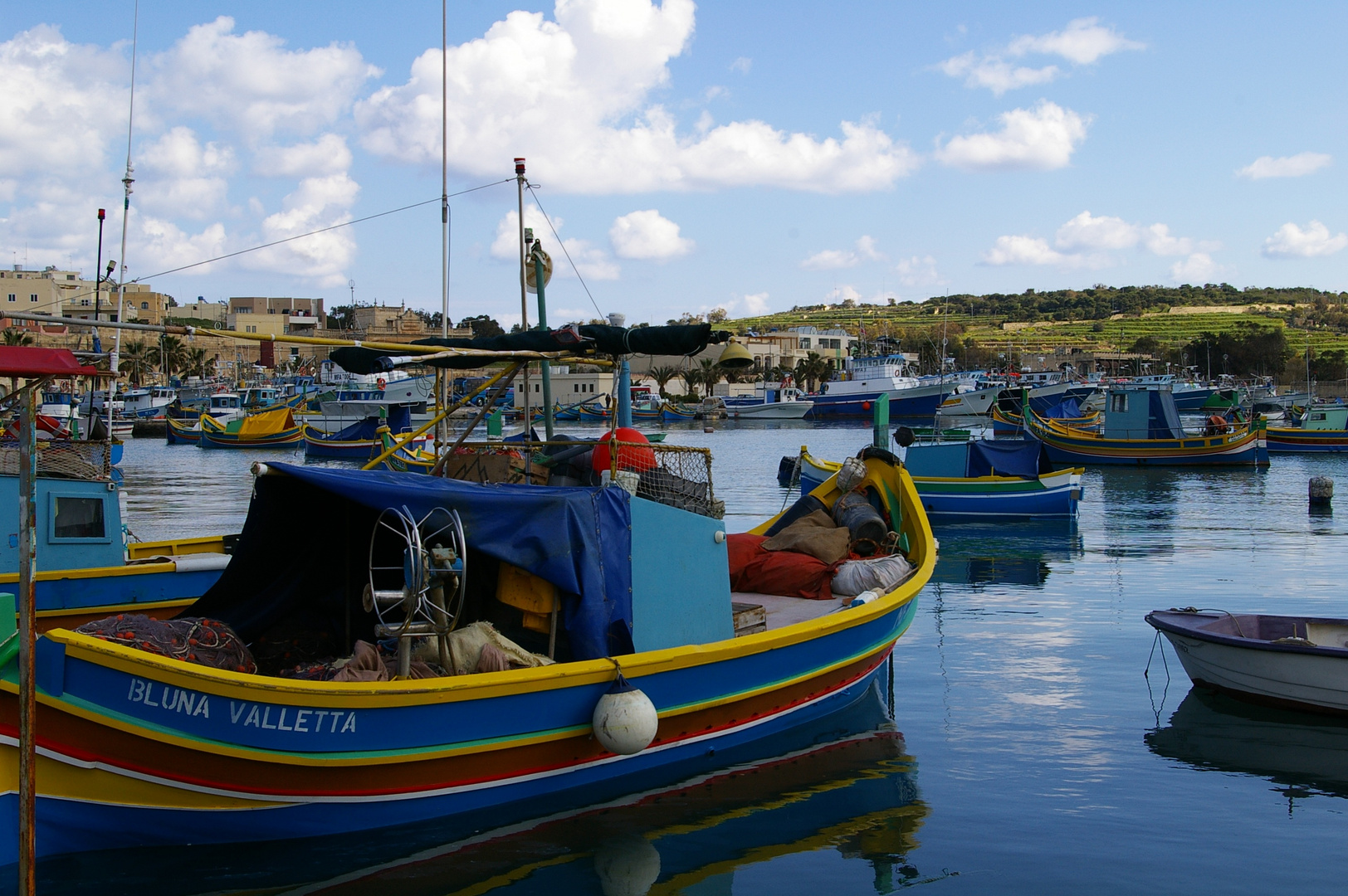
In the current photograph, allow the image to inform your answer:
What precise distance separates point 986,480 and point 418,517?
21.5 m

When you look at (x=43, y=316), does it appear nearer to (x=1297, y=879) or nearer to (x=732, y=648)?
(x=732, y=648)

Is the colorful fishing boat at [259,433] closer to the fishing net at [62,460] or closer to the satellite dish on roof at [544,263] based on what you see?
the fishing net at [62,460]

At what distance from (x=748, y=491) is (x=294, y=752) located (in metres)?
27.9

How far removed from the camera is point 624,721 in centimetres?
685

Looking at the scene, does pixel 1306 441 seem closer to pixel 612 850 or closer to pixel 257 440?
pixel 612 850

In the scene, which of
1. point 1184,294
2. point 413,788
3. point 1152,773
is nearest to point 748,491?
point 1152,773

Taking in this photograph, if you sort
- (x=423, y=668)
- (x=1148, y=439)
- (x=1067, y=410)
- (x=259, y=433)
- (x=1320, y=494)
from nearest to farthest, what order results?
(x=423, y=668) < (x=1320, y=494) < (x=1148, y=439) < (x=1067, y=410) < (x=259, y=433)

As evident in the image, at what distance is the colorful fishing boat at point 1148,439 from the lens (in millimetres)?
39000

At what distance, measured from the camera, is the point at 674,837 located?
23.4 ft

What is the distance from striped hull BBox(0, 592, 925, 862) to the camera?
5.82 m

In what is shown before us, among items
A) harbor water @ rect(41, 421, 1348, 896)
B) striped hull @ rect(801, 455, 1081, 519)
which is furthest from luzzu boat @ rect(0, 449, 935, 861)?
striped hull @ rect(801, 455, 1081, 519)

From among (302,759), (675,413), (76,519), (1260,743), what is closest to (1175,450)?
(1260,743)

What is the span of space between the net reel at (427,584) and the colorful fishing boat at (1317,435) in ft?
163

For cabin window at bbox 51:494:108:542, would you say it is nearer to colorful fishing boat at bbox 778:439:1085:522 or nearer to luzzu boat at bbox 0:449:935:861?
luzzu boat at bbox 0:449:935:861
